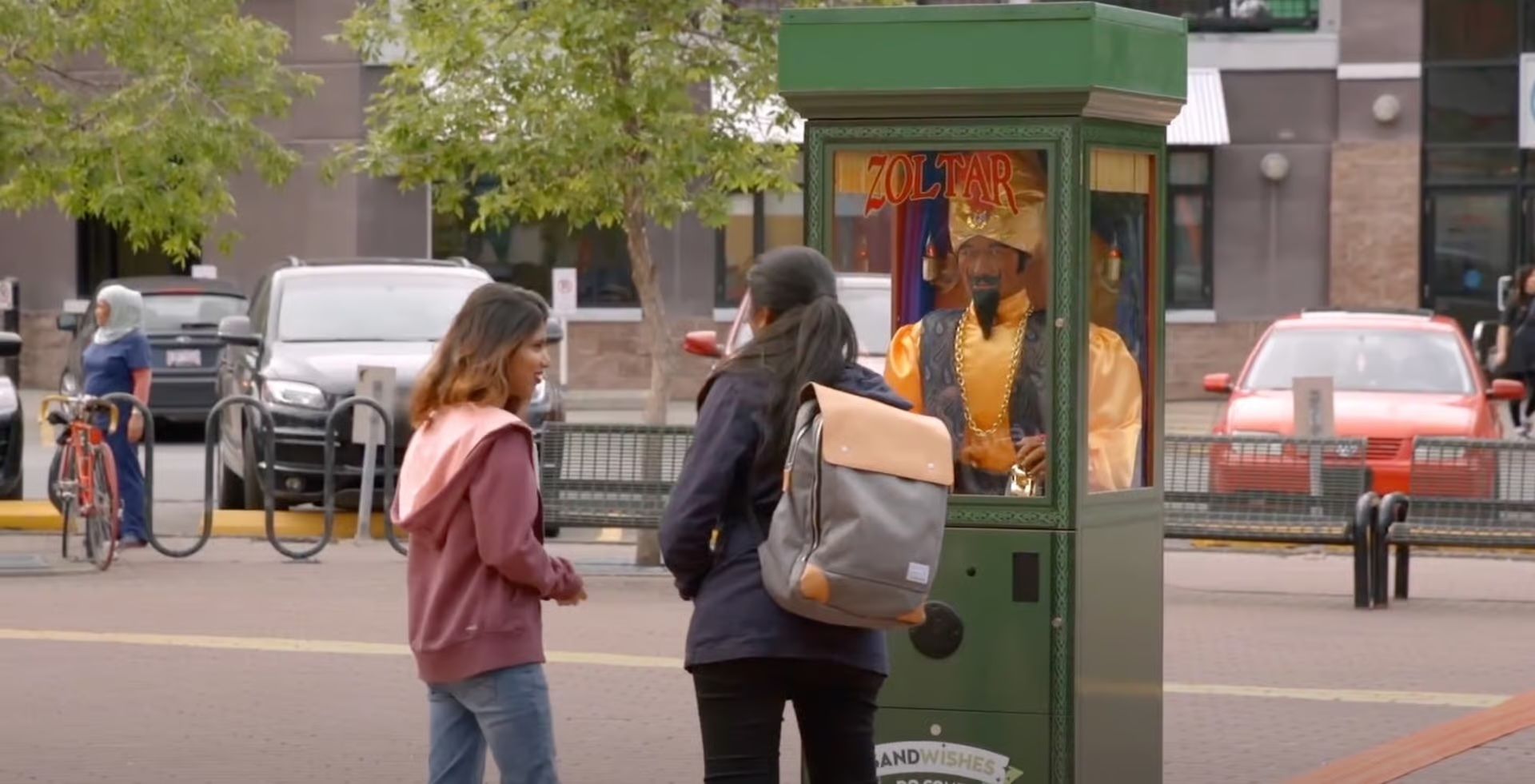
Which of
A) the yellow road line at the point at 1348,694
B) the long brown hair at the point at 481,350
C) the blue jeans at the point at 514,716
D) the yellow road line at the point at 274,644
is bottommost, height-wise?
the yellow road line at the point at 1348,694

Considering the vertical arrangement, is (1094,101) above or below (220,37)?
below

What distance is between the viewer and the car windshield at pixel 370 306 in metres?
17.6

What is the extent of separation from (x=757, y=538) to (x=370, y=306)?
1245 cm

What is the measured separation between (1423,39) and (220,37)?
1980 cm

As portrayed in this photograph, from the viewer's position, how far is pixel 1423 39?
108 feet

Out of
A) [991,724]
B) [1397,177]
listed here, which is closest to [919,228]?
[991,724]

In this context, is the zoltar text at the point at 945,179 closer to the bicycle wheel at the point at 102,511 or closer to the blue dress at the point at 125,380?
the bicycle wheel at the point at 102,511

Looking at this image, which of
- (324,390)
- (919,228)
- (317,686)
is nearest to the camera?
(919,228)

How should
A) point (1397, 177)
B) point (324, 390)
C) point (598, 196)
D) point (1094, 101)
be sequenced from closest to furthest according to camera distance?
point (1094, 101), point (598, 196), point (324, 390), point (1397, 177)

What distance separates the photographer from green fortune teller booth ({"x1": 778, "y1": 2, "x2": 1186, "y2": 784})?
700 centimetres

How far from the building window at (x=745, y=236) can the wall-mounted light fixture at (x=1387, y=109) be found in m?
7.13

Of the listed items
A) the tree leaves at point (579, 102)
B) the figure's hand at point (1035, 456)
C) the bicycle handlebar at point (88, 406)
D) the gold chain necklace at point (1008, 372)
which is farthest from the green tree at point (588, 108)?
the figure's hand at point (1035, 456)

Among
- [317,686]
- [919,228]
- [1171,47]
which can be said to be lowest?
[317,686]

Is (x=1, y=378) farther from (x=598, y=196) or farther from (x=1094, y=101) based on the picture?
(x=1094, y=101)
